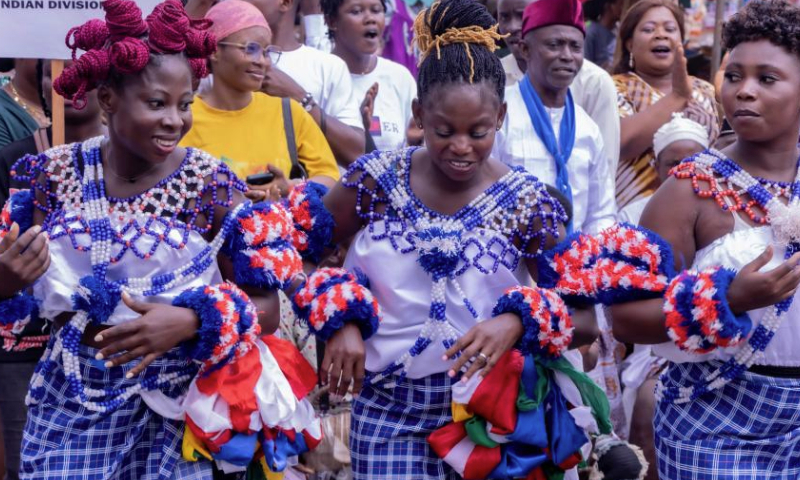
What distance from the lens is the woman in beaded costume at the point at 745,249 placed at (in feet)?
12.1

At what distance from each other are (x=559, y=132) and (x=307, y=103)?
133 centimetres

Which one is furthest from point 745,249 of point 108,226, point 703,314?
point 108,226

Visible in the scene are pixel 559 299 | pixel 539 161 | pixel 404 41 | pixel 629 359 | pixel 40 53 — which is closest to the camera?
pixel 559 299

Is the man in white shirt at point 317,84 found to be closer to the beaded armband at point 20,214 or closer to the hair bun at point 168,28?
the hair bun at point 168,28

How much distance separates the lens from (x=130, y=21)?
3686 mm

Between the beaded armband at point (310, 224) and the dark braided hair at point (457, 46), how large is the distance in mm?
523

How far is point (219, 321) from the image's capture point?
357 centimetres

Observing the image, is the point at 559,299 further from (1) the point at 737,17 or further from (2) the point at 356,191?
(1) the point at 737,17

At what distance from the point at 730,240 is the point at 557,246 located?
565 millimetres

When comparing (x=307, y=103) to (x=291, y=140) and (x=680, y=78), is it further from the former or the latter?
(x=680, y=78)

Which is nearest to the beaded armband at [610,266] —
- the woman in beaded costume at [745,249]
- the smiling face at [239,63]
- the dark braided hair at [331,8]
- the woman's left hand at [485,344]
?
the woman in beaded costume at [745,249]

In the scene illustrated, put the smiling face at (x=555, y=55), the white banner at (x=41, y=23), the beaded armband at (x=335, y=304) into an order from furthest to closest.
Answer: the smiling face at (x=555, y=55)
the white banner at (x=41, y=23)
the beaded armband at (x=335, y=304)

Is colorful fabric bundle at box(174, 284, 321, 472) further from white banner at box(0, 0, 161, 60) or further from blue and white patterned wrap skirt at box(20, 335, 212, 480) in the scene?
white banner at box(0, 0, 161, 60)

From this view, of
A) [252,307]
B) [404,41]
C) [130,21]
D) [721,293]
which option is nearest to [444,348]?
[252,307]
